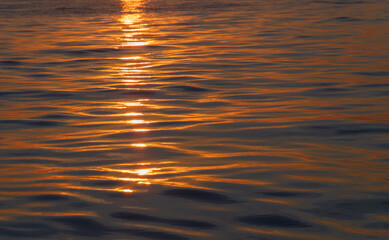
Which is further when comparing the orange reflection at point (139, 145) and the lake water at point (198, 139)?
the orange reflection at point (139, 145)

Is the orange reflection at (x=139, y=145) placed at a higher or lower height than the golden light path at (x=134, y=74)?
lower

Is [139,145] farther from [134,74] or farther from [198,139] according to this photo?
[134,74]

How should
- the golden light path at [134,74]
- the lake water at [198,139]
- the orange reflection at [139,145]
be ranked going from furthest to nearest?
the orange reflection at [139,145], the golden light path at [134,74], the lake water at [198,139]

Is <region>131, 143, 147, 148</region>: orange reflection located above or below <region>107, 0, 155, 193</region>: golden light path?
below

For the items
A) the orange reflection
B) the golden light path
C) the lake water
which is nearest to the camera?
the lake water

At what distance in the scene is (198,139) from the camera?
697 cm

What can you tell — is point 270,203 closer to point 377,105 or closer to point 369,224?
point 369,224

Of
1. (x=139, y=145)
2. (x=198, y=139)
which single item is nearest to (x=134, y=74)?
(x=198, y=139)

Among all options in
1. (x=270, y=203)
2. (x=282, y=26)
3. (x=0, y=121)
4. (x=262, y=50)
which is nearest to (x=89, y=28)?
(x=282, y=26)

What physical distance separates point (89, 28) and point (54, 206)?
1355 centimetres

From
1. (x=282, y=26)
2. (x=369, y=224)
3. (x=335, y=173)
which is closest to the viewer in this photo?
(x=369, y=224)

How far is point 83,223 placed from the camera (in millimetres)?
4785

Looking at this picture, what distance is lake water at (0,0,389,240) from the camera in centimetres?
482

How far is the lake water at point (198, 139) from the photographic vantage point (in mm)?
4824
